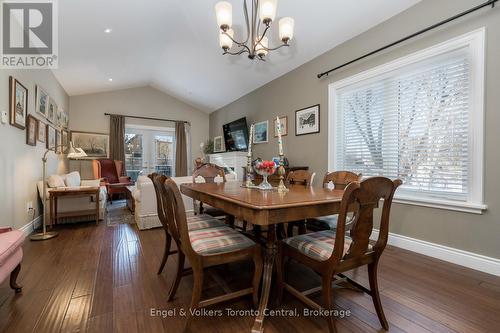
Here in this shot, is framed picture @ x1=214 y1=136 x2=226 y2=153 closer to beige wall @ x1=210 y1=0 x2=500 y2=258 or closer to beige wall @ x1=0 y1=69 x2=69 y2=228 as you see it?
beige wall @ x1=210 y1=0 x2=500 y2=258

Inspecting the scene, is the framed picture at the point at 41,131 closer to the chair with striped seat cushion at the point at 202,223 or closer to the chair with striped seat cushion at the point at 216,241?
the chair with striped seat cushion at the point at 202,223

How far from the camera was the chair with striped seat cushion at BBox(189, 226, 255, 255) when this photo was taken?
1.34 metres

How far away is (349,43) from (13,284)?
4232mm

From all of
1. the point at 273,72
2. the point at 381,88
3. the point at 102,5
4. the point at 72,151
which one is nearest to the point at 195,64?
the point at 273,72

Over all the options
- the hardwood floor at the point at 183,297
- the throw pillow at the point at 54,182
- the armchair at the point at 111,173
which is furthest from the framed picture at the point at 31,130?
the armchair at the point at 111,173

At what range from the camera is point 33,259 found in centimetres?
224

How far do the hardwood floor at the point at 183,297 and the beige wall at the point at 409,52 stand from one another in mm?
300

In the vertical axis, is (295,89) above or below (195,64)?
below

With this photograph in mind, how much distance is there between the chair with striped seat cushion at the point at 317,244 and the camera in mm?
1276

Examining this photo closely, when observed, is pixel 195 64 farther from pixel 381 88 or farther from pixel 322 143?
pixel 381 88

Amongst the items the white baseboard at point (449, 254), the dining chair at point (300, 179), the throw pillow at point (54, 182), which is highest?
the dining chair at point (300, 179)

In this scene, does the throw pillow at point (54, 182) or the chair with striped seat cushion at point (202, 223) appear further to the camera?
the throw pillow at point (54, 182)

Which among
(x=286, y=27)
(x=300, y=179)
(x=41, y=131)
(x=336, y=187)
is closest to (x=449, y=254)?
(x=336, y=187)

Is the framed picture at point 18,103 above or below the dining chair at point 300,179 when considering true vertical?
above
